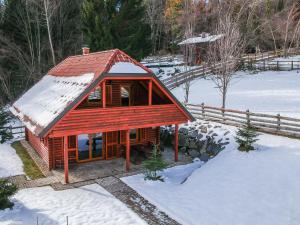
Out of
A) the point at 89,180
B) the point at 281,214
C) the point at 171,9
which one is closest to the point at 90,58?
the point at 89,180

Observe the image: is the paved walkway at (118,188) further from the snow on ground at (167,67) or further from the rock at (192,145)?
the snow on ground at (167,67)

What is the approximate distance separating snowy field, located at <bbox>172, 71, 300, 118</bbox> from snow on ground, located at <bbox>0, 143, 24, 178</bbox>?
1592 centimetres

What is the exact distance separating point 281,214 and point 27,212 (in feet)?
29.5

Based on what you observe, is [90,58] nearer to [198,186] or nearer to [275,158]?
[198,186]

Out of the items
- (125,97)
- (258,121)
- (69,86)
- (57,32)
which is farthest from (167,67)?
(69,86)

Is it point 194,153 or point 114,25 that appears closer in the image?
point 194,153

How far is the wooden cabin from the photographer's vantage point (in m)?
14.0

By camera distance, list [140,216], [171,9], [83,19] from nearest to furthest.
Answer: [140,216] → [83,19] → [171,9]

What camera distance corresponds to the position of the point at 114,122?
15.0 metres

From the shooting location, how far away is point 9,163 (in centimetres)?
1727

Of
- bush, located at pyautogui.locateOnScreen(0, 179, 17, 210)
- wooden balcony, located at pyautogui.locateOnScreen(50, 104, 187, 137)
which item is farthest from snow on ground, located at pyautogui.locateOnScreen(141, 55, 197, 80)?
bush, located at pyautogui.locateOnScreen(0, 179, 17, 210)

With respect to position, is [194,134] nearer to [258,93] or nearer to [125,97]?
[125,97]

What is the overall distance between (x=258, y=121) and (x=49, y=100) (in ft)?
37.5

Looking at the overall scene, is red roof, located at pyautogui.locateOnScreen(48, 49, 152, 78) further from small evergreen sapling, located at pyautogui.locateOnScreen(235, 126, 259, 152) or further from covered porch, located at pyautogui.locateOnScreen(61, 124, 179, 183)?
small evergreen sapling, located at pyautogui.locateOnScreen(235, 126, 259, 152)
